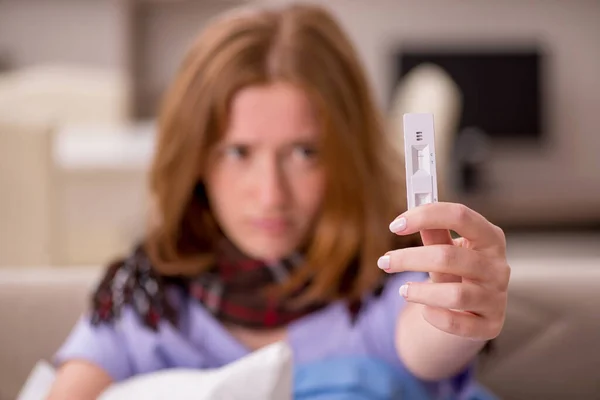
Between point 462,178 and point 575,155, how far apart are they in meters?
0.92

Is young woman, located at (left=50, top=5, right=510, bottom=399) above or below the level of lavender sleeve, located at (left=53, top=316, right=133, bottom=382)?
above

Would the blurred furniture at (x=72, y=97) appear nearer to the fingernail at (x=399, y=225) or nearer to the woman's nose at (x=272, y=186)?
the woman's nose at (x=272, y=186)

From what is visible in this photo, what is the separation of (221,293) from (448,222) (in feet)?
1.42

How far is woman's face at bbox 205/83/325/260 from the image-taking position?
875mm

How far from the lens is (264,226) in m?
→ 0.89

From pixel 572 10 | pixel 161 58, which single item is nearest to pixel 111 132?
pixel 161 58

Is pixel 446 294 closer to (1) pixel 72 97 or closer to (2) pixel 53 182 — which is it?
(2) pixel 53 182

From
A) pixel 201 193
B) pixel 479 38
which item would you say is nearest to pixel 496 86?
pixel 479 38

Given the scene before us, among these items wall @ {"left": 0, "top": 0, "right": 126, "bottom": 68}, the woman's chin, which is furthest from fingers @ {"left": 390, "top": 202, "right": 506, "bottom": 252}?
wall @ {"left": 0, "top": 0, "right": 126, "bottom": 68}

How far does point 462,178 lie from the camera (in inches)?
180

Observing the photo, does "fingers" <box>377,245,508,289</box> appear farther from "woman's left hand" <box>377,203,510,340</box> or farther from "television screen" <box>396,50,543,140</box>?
"television screen" <box>396,50,543,140</box>

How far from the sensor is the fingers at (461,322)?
0.60 metres

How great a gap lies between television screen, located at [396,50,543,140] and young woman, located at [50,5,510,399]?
4.07 meters

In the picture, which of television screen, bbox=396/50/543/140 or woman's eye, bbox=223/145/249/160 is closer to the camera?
woman's eye, bbox=223/145/249/160
